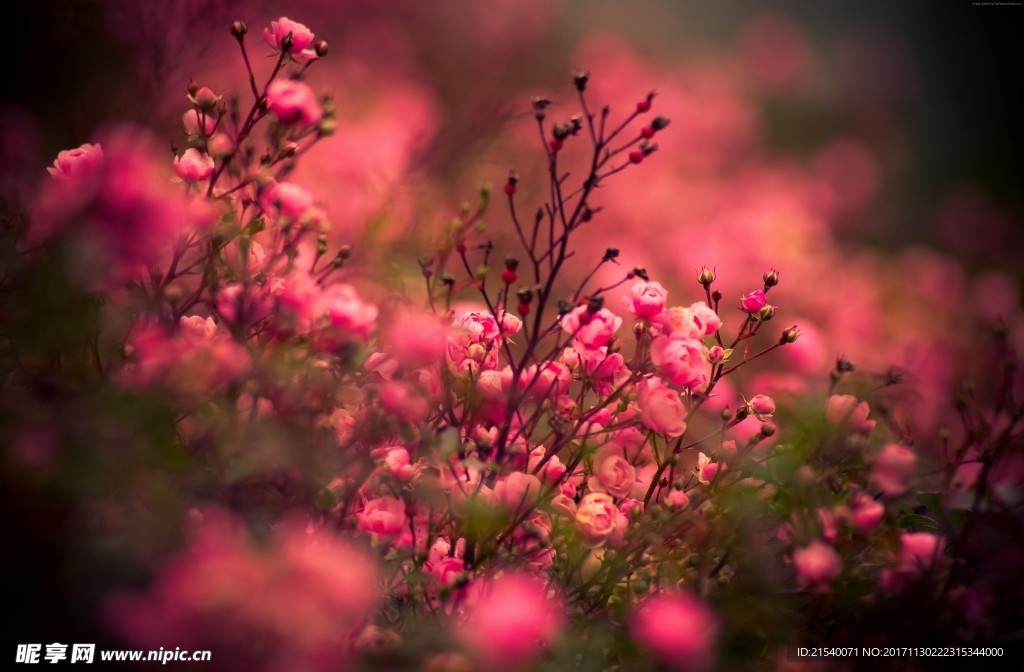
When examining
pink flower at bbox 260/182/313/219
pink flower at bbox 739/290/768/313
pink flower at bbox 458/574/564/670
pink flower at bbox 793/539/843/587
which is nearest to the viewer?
pink flower at bbox 458/574/564/670

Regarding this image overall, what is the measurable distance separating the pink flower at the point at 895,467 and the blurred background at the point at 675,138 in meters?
0.18

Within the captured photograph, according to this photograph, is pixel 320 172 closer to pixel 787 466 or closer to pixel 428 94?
pixel 428 94

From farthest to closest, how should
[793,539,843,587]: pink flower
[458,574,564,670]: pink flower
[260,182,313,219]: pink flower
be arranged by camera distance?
[260,182,313,219]: pink flower → [793,539,843,587]: pink flower → [458,574,564,670]: pink flower

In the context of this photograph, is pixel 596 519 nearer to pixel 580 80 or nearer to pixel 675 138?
pixel 580 80

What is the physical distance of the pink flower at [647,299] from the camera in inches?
32.9

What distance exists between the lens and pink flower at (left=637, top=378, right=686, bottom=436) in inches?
31.7

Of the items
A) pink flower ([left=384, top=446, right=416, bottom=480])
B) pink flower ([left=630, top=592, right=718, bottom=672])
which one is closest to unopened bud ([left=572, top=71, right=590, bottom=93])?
pink flower ([left=384, top=446, right=416, bottom=480])

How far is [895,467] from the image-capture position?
2.55 ft

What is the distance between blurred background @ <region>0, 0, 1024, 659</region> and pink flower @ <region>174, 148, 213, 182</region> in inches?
6.3

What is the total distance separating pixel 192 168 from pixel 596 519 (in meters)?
0.60

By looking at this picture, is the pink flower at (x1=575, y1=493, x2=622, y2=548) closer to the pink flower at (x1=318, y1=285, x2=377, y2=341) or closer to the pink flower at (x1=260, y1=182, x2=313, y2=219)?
Result: the pink flower at (x1=318, y1=285, x2=377, y2=341)

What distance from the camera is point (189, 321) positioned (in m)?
0.83

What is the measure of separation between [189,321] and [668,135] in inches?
102

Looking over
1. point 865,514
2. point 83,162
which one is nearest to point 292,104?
point 83,162
